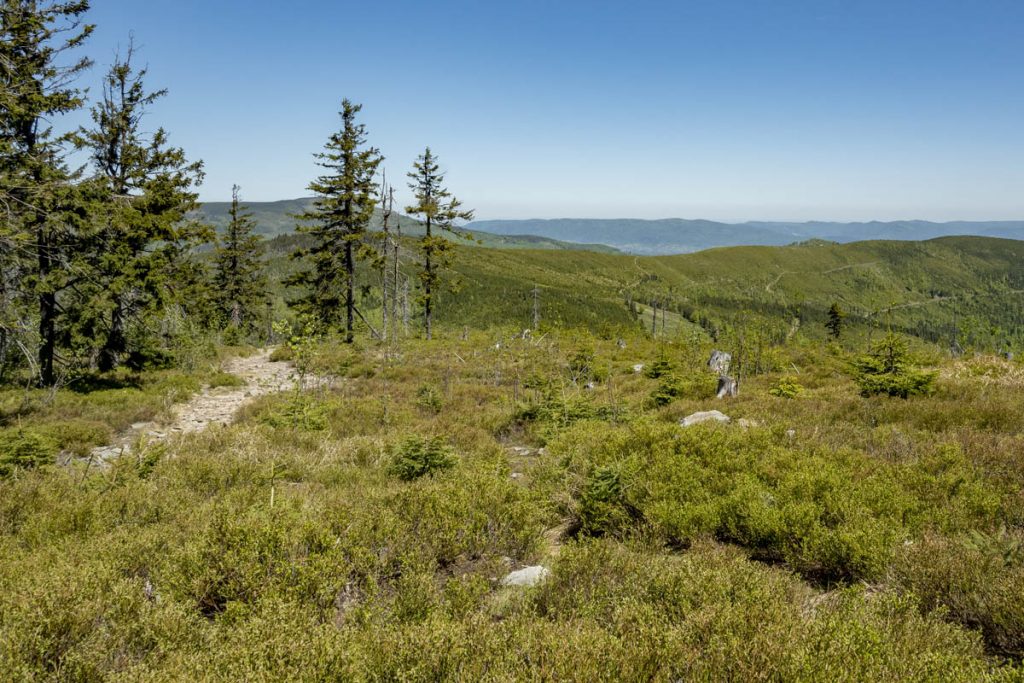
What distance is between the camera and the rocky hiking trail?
10739 millimetres

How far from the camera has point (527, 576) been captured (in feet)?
14.5

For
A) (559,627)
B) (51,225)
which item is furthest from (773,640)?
(51,225)

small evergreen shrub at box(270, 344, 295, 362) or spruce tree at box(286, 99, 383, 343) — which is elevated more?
spruce tree at box(286, 99, 383, 343)

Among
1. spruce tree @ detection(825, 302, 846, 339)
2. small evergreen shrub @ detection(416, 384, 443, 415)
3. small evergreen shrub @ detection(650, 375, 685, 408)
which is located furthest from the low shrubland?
spruce tree @ detection(825, 302, 846, 339)

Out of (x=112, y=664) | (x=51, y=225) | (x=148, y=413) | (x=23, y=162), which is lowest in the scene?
(x=148, y=413)

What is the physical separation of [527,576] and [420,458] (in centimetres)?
400

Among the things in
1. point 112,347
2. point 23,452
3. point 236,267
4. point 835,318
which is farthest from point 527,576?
point 835,318

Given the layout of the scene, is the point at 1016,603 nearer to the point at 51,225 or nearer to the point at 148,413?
the point at 148,413

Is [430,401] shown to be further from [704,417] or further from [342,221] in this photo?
[342,221]

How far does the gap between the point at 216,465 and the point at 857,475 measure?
30.3ft

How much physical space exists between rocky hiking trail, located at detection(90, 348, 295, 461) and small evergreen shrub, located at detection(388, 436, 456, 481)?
4235 millimetres

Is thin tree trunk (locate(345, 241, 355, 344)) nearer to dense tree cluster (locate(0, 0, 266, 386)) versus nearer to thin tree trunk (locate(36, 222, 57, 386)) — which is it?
dense tree cluster (locate(0, 0, 266, 386))

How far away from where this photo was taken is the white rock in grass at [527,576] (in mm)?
4195

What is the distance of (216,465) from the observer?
7.45 metres
